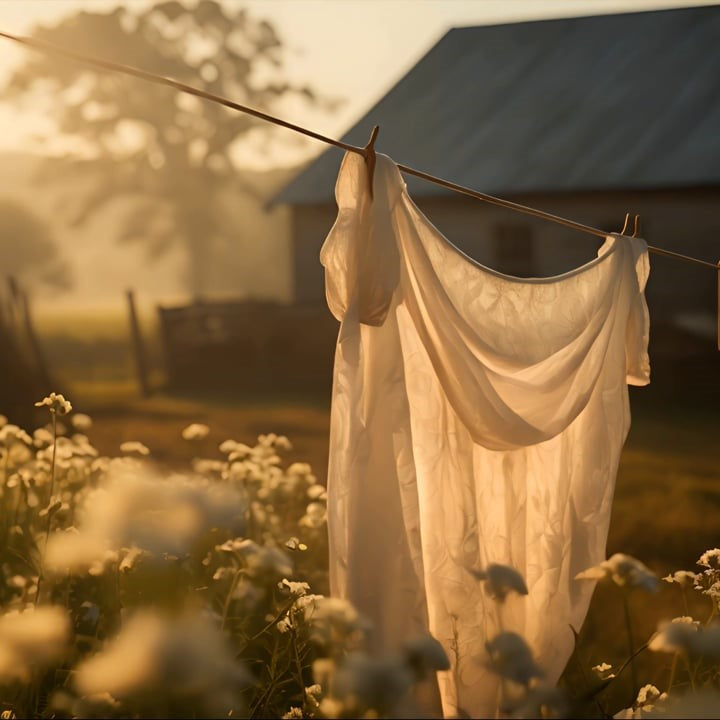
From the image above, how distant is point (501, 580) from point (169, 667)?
A: 0.56 meters

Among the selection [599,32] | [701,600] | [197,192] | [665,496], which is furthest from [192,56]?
[701,600]

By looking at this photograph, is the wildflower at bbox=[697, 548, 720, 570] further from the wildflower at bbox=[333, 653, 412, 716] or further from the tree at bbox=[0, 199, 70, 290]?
the tree at bbox=[0, 199, 70, 290]

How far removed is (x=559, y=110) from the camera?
409 inches

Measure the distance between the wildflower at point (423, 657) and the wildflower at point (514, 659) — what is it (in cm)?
7

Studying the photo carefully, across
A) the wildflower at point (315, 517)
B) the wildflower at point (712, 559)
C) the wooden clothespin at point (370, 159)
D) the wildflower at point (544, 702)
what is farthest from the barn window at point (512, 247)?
the wildflower at point (544, 702)

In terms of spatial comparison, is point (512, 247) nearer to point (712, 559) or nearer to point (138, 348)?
point (138, 348)

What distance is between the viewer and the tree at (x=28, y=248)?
72.4 ft

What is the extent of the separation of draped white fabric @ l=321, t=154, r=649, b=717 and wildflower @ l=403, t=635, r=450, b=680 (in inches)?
29.9

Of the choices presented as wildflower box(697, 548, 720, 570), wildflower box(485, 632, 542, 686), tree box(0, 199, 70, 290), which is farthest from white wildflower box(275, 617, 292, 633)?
tree box(0, 199, 70, 290)

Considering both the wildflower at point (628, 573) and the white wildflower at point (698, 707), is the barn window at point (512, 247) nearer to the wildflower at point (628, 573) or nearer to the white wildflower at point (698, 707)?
the wildflower at point (628, 573)

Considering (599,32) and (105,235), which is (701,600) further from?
(105,235)

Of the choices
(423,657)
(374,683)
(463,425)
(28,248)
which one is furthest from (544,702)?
(28,248)

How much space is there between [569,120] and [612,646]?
772 cm

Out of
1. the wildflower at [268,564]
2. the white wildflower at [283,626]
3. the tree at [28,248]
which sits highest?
the tree at [28,248]
